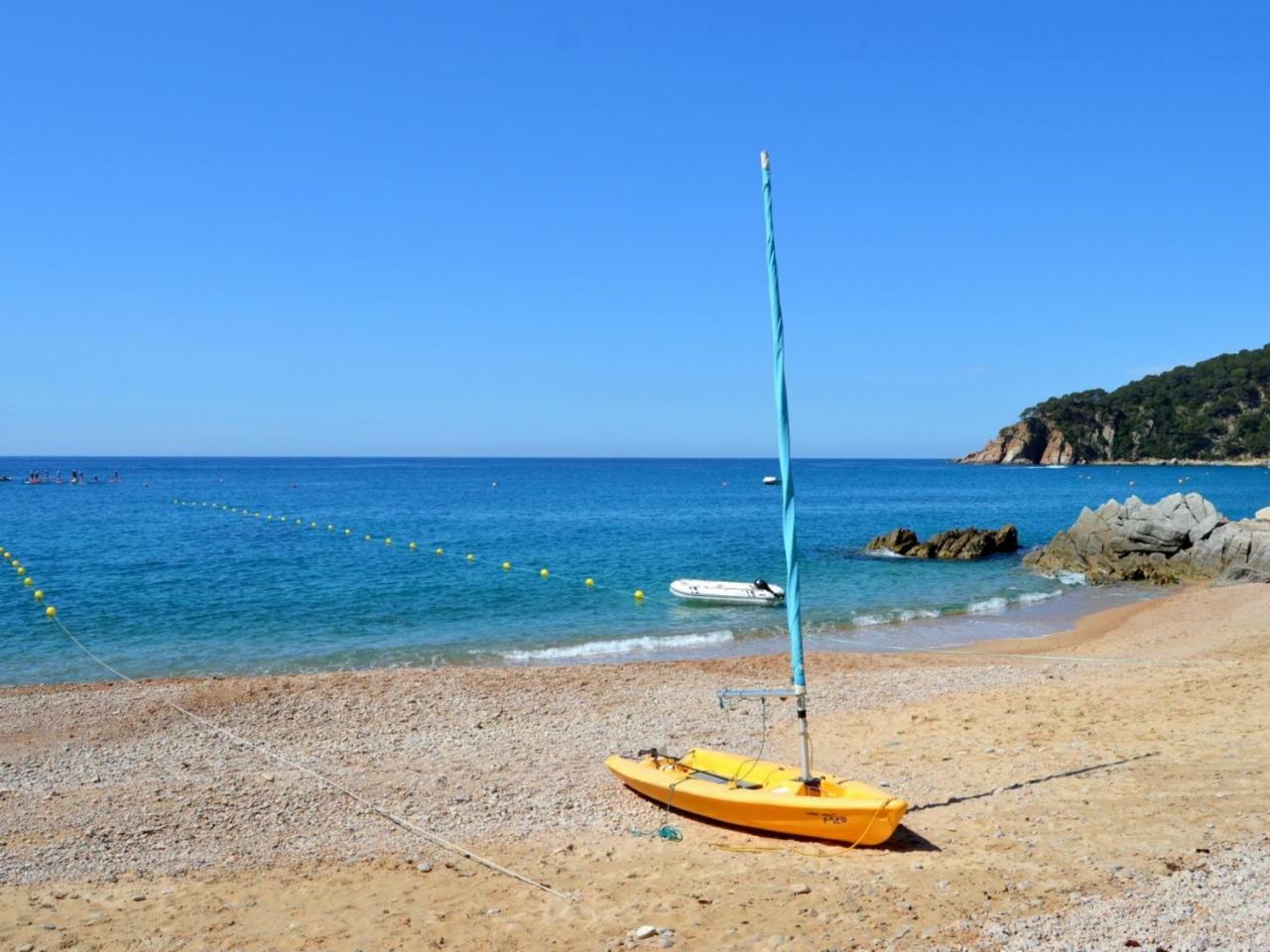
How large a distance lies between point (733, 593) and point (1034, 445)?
157597mm

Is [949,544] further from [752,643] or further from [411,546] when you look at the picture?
[411,546]

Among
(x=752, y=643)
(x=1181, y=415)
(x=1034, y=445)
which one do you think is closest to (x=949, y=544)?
(x=752, y=643)

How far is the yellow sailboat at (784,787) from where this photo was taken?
8.19 metres

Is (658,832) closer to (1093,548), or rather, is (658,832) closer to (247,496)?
(1093,548)

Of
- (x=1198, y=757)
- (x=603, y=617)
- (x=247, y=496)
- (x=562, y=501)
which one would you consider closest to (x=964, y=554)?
(x=603, y=617)

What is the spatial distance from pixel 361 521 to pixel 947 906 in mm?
55913

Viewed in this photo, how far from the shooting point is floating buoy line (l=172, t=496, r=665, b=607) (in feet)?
100

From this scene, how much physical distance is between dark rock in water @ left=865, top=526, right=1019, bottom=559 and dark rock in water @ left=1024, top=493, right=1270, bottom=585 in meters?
2.28

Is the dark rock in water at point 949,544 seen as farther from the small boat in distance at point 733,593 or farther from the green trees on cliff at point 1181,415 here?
the green trees on cliff at point 1181,415

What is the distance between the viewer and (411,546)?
42094mm

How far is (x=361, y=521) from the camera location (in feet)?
195

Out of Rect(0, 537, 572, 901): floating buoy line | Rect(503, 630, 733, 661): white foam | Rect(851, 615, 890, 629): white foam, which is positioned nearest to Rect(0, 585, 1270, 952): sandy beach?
Rect(0, 537, 572, 901): floating buoy line

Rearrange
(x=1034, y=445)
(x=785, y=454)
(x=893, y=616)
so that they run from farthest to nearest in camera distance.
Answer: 1. (x=1034, y=445)
2. (x=893, y=616)
3. (x=785, y=454)

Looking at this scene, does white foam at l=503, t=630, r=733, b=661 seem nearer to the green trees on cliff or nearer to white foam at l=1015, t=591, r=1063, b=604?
white foam at l=1015, t=591, r=1063, b=604
